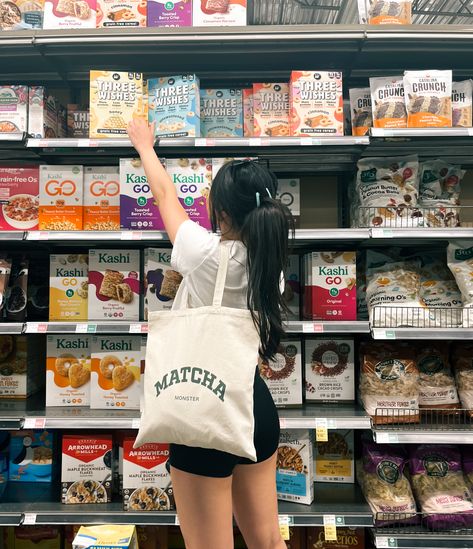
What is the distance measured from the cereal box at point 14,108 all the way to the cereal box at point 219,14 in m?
0.97

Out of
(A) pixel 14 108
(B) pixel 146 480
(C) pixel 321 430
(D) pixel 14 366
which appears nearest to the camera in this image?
(C) pixel 321 430

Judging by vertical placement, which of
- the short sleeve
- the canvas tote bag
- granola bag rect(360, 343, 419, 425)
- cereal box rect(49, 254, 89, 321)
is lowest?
granola bag rect(360, 343, 419, 425)

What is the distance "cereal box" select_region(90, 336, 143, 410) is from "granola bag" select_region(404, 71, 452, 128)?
5.83 feet

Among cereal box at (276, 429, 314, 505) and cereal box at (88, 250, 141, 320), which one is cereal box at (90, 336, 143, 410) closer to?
cereal box at (88, 250, 141, 320)

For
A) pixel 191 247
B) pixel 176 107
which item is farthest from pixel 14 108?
pixel 191 247

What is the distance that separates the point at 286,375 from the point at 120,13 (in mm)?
2031

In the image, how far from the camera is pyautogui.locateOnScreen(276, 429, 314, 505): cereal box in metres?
2.34

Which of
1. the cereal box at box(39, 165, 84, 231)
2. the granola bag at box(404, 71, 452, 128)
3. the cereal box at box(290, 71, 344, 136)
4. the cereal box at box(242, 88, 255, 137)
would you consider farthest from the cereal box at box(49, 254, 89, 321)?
the granola bag at box(404, 71, 452, 128)

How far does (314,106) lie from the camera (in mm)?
2365

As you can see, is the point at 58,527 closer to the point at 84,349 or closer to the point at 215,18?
the point at 84,349

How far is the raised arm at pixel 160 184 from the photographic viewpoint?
1.55m

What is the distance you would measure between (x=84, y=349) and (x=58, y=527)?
36.7 inches

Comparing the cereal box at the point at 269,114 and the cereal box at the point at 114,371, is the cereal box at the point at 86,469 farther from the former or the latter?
the cereal box at the point at 269,114

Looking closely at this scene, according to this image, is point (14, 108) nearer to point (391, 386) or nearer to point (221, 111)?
point (221, 111)
